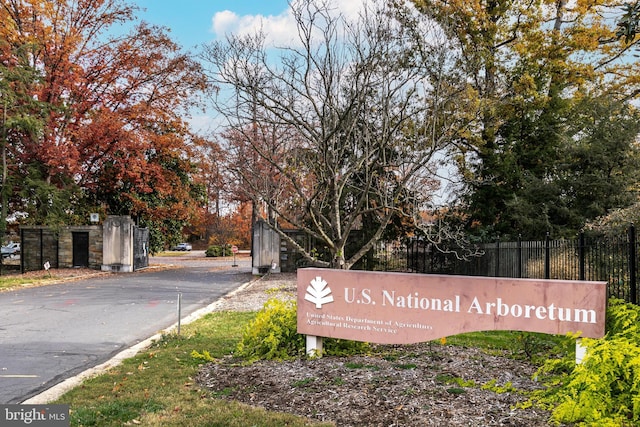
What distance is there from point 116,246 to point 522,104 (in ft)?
67.7

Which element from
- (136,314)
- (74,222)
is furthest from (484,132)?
(74,222)

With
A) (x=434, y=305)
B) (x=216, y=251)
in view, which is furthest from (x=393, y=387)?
(x=216, y=251)

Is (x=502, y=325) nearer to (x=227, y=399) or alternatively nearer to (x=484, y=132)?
(x=227, y=399)

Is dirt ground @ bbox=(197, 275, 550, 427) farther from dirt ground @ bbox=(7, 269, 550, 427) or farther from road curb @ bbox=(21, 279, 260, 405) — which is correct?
road curb @ bbox=(21, 279, 260, 405)

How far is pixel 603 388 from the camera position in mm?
4430

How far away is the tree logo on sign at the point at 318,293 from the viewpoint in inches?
261

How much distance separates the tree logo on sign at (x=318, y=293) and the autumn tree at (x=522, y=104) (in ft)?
42.7

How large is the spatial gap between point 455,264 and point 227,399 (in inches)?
604

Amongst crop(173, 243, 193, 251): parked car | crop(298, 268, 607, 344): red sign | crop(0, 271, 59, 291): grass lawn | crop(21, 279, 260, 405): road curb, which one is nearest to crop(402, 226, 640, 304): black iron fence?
crop(298, 268, 607, 344): red sign

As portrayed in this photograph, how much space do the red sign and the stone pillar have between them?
74.4 ft

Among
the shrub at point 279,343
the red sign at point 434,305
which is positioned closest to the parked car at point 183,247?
the shrub at point 279,343

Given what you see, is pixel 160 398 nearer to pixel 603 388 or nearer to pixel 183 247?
pixel 603 388

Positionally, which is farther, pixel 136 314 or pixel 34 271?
pixel 34 271

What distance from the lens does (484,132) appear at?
20.7 metres
